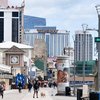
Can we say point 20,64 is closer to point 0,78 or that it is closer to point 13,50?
point 13,50

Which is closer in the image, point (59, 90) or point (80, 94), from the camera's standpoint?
point (80, 94)

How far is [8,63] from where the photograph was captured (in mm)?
112188

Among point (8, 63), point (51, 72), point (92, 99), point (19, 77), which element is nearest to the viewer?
point (92, 99)

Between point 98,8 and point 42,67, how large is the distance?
153 meters

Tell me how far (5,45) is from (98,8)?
12212 centimetres

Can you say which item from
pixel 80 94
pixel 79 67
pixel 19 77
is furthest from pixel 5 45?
pixel 80 94

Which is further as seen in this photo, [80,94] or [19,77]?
[19,77]

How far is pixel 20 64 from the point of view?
113 metres

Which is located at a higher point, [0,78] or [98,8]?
[98,8]

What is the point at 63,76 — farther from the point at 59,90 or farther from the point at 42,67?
the point at 42,67

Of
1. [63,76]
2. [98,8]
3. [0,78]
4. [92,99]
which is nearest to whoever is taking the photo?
[92,99]

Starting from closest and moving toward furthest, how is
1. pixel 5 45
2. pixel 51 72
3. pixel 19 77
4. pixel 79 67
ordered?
1. pixel 19 77
2. pixel 79 67
3. pixel 5 45
4. pixel 51 72

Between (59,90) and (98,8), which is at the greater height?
(98,8)

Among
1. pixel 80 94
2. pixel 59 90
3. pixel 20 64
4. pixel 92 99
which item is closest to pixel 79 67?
pixel 20 64
